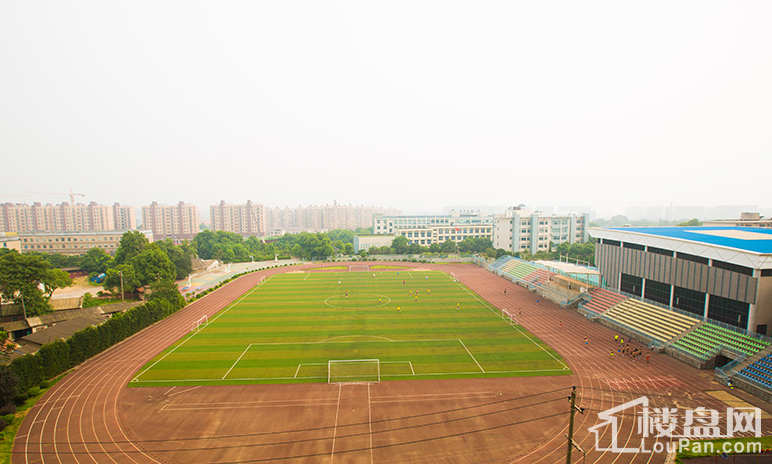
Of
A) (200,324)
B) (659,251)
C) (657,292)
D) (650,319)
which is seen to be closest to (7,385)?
(200,324)

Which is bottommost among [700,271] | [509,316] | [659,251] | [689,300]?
[509,316]

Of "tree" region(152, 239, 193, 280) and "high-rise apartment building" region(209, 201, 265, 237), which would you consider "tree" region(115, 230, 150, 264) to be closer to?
"tree" region(152, 239, 193, 280)

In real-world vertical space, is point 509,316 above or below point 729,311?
below

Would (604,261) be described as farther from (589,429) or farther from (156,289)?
(156,289)

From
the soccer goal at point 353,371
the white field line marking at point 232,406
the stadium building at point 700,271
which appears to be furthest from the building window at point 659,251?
the white field line marking at point 232,406

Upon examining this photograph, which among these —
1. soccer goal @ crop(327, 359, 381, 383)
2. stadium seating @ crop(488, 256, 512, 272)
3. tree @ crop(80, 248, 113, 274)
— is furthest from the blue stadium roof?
tree @ crop(80, 248, 113, 274)

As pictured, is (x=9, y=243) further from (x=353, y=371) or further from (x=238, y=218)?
(x=238, y=218)
